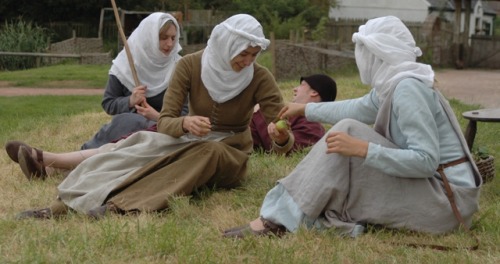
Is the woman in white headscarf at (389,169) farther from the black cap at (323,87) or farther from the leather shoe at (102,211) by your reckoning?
the black cap at (323,87)

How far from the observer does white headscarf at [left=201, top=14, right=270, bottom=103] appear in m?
4.48

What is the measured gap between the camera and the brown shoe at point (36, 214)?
425 centimetres

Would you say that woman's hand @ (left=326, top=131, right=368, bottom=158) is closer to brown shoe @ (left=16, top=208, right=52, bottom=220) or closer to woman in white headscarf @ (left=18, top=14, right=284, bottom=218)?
woman in white headscarf @ (left=18, top=14, right=284, bottom=218)

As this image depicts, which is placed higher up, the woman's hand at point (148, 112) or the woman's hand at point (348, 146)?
the woman's hand at point (348, 146)

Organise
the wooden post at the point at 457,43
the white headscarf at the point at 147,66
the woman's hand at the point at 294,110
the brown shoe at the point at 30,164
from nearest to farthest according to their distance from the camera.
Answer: the woman's hand at the point at 294,110 → the brown shoe at the point at 30,164 → the white headscarf at the point at 147,66 → the wooden post at the point at 457,43

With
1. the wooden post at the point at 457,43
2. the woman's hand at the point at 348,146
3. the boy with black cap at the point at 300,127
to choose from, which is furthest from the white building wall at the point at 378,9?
the woman's hand at the point at 348,146

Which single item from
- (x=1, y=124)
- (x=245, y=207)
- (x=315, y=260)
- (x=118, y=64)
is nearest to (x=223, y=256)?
(x=315, y=260)

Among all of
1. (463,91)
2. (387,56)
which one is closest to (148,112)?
(387,56)

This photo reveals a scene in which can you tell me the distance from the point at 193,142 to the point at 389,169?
140cm

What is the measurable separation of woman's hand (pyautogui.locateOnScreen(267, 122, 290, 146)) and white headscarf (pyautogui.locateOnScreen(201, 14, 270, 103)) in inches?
12.2

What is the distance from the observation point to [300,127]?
6371 mm

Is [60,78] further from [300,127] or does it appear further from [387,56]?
[387,56]

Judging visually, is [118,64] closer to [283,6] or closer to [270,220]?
[270,220]

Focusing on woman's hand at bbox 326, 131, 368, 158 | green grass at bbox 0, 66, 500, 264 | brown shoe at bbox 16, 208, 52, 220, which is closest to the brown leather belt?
green grass at bbox 0, 66, 500, 264
